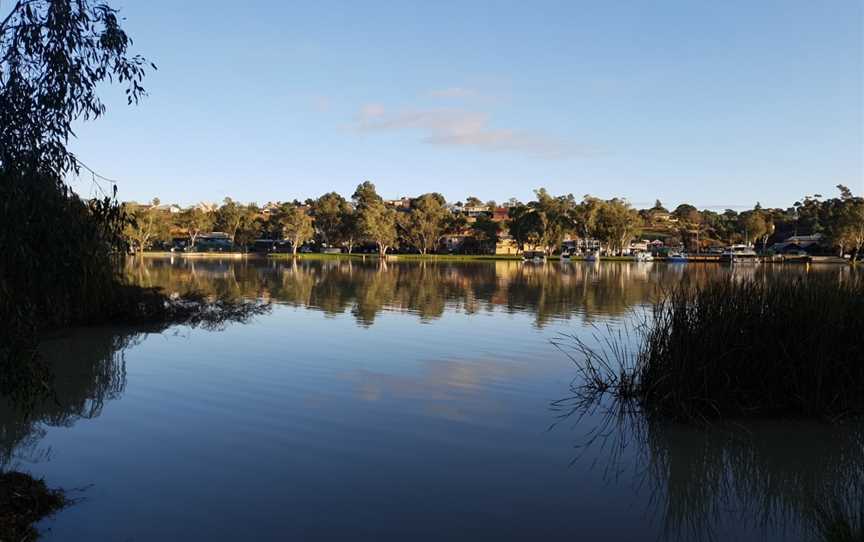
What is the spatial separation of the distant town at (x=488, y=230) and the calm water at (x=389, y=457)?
103 meters

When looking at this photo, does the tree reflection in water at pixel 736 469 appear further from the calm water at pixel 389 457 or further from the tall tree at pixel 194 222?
the tall tree at pixel 194 222

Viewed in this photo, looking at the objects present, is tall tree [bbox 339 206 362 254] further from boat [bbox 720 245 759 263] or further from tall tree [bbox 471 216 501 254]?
boat [bbox 720 245 759 263]

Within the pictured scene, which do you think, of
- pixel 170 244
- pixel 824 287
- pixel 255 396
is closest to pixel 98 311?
pixel 255 396

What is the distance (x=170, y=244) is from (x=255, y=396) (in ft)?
462

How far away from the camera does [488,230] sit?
133 m

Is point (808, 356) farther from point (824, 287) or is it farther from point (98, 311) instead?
point (98, 311)

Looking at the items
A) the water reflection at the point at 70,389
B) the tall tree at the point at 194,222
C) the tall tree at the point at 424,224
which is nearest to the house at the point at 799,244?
the tall tree at the point at 424,224

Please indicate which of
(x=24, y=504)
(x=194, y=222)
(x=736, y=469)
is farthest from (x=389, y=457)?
(x=194, y=222)

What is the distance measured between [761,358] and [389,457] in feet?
23.0

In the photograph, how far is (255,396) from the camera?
43.5 feet

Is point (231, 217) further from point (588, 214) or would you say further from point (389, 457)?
point (389, 457)

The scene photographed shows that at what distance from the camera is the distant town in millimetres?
121881

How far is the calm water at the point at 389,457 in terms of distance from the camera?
741 centimetres

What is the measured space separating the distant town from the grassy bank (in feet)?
356
